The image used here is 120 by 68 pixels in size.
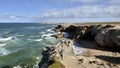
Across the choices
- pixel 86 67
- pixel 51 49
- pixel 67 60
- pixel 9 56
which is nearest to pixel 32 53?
pixel 9 56

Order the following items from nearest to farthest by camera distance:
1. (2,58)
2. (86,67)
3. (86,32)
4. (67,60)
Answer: (86,67)
(67,60)
(2,58)
(86,32)

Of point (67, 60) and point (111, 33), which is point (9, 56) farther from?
point (111, 33)

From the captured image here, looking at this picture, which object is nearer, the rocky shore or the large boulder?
the rocky shore

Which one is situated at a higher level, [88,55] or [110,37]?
[110,37]

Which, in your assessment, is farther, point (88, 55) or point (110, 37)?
point (110, 37)

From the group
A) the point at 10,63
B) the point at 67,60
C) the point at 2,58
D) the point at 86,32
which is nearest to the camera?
the point at 67,60

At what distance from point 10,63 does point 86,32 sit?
A: 23.6 meters

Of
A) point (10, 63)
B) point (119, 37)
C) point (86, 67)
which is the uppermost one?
point (119, 37)

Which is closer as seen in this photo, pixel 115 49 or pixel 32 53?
pixel 115 49

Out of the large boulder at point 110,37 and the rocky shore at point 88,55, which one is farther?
the large boulder at point 110,37

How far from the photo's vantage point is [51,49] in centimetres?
2395

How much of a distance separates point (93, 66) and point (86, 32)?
27.3 m

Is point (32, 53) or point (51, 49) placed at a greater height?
point (51, 49)

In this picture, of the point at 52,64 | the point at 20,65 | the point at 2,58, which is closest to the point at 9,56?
the point at 2,58
